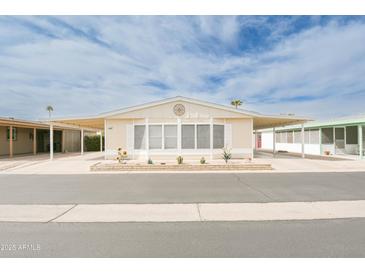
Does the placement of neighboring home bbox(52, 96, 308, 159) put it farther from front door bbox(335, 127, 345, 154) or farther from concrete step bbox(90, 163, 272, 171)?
front door bbox(335, 127, 345, 154)

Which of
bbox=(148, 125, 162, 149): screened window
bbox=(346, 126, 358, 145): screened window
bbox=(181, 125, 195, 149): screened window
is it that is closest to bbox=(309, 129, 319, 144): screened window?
bbox=(346, 126, 358, 145): screened window

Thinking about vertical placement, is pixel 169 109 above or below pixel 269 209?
above

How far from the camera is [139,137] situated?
15.1 meters

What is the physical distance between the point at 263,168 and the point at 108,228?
929 cm

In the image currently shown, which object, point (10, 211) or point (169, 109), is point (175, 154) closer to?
point (169, 109)

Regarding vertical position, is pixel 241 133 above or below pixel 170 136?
above

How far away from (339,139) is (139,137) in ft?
55.3

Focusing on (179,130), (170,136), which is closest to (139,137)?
(170,136)

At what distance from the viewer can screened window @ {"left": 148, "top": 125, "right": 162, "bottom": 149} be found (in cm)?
1488

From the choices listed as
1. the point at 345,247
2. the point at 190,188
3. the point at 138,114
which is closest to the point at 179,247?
the point at 345,247

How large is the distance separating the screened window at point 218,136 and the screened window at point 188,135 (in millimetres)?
1352

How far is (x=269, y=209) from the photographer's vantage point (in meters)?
5.50

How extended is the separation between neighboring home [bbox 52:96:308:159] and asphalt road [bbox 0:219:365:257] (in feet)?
33.7

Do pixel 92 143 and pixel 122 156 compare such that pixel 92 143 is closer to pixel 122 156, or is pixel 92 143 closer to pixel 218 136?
pixel 122 156
